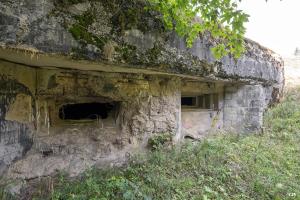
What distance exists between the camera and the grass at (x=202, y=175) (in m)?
2.61

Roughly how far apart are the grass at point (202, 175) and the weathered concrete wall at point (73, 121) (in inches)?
9.2

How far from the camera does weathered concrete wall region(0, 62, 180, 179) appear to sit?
249cm

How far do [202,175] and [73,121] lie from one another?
168 cm

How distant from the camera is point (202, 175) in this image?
3268 mm

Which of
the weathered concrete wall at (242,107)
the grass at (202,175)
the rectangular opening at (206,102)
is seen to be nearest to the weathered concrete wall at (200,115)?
the rectangular opening at (206,102)

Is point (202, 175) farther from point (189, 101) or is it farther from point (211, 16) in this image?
point (189, 101)

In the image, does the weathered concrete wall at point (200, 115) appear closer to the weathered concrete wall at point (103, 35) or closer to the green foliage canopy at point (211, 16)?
the weathered concrete wall at point (103, 35)

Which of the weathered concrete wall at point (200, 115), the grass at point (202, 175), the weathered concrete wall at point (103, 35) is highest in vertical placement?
the weathered concrete wall at point (103, 35)

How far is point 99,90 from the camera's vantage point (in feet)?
10.2

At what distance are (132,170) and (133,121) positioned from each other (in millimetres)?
656

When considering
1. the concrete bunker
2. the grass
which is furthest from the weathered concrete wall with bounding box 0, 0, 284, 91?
the grass

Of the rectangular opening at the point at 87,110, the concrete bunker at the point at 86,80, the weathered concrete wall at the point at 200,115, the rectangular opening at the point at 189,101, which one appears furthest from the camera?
the rectangular opening at the point at 189,101

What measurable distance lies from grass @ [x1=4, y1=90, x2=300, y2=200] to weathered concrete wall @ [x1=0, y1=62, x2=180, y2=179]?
0.23 meters

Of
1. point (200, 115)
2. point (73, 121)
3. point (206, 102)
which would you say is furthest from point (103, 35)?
point (206, 102)
